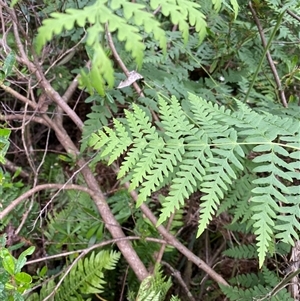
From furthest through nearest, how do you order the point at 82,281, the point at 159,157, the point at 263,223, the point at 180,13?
the point at 82,281 < the point at 159,157 < the point at 263,223 < the point at 180,13

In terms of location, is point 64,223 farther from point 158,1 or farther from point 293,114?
point 158,1

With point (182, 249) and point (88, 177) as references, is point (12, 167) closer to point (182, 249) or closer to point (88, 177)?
point (88, 177)

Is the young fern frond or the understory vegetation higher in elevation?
the understory vegetation

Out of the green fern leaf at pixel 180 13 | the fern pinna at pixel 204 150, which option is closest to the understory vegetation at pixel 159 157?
the fern pinna at pixel 204 150

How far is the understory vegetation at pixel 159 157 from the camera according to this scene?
124 centimetres

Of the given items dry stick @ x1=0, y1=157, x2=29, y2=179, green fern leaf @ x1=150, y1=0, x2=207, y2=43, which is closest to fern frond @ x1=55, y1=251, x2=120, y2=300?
dry stick @ x1=0, y1=157, x2=29, y2=179

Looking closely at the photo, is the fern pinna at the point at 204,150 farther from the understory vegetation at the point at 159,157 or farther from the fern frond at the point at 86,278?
the fern frond at the point at 86,278

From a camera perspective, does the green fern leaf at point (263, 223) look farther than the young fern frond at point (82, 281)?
No

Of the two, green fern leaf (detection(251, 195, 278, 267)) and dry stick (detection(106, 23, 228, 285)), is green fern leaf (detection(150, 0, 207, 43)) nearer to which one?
green fern leaf (detection(251, 195, 278, 267))

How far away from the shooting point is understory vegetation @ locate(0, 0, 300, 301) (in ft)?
4.08

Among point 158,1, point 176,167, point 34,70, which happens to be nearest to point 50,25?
point 158,1

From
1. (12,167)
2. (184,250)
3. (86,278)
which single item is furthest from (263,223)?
(12,167)

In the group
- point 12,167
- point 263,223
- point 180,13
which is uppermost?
point 180,13

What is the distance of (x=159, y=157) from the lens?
4.01 ft
